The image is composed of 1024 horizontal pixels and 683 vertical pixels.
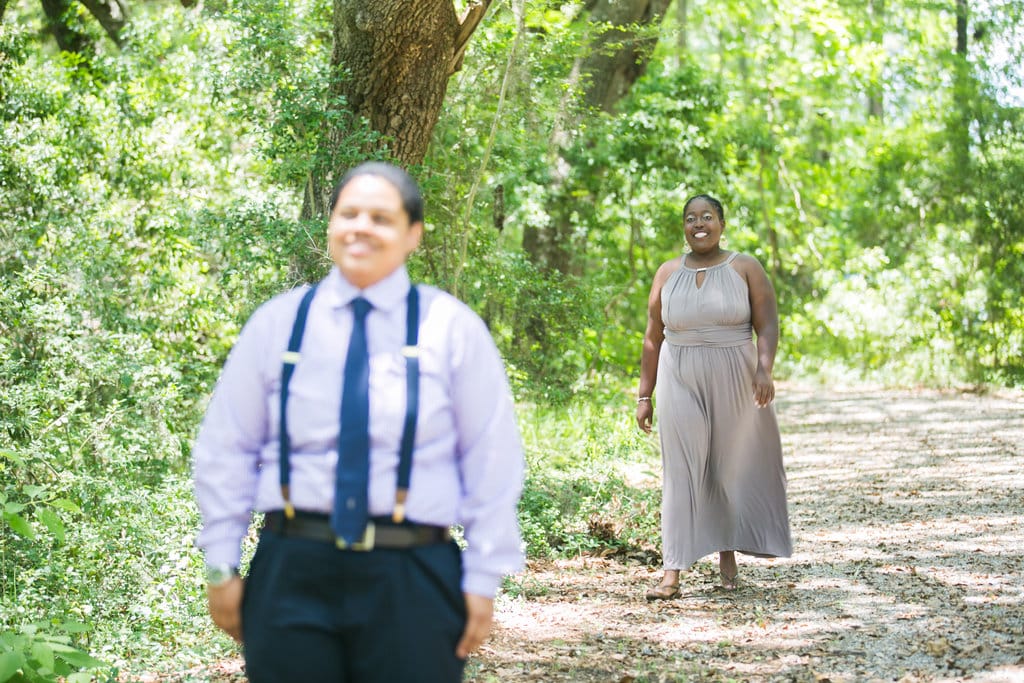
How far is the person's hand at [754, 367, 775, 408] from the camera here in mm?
6320

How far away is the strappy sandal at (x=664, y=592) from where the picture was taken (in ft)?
21.2

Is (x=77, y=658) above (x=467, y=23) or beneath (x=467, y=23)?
beneath

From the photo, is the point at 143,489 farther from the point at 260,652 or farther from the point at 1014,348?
the point at 1014,348

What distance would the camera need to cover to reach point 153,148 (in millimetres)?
10781

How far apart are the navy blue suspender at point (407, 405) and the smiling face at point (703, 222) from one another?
3.93 m

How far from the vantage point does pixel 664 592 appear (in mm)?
6457

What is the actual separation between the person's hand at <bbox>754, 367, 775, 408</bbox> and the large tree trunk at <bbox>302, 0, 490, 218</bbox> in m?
2.93

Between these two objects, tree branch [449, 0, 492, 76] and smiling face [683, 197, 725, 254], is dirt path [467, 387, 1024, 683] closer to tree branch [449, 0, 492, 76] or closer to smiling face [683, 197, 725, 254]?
smiling face [683, 197, 725, 254]

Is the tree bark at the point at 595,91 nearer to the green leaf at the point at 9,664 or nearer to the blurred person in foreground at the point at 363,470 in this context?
the green leaf at the point at 9,664

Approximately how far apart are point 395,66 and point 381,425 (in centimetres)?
552

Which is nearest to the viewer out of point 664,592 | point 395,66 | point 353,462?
point 353,462

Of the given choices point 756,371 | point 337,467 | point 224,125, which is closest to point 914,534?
point 756,371

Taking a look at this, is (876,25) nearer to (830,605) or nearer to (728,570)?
(728,570)

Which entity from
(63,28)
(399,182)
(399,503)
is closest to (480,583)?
(399,503)
